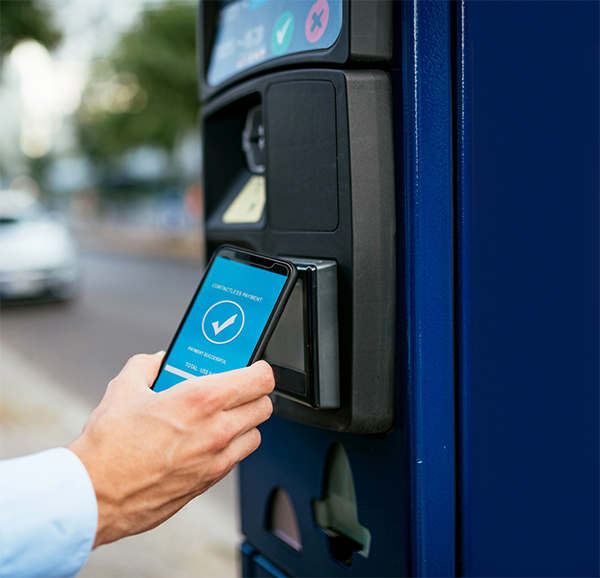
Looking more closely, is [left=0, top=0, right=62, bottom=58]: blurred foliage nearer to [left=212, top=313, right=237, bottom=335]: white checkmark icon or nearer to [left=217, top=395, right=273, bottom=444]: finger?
[left=212, top=313, right=237, bottom=335]: white checkmark icon

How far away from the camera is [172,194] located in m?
16.7

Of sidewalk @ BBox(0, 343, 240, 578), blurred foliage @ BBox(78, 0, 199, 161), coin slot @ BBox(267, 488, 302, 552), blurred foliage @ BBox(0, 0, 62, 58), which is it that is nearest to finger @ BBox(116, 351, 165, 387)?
coin slot @ BBox(267, 488, 302, 552)

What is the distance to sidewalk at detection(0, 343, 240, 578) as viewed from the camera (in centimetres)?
245

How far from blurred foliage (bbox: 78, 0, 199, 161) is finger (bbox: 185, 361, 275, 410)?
434 inches

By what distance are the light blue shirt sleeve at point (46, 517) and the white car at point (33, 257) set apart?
7.00 metres

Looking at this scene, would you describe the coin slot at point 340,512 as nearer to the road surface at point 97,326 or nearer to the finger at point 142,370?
the finger at point 142,370

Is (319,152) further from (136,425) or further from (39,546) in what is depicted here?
(39,546)

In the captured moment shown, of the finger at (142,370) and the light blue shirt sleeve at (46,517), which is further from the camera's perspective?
the finger at (142,370)

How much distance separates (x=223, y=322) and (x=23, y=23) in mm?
3098

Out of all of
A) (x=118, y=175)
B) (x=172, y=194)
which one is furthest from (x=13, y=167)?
Answer: (x=172, y=194)

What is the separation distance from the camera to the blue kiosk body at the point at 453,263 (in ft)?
3.15

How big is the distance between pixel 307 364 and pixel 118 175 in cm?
2692

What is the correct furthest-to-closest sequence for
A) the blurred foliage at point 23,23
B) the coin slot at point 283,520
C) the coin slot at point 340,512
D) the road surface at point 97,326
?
1. the road surface at point 97,326
2. the blurred foliage at point 23,23
3. the coin slot at point 283,520
4. the coin slot at point 340,512

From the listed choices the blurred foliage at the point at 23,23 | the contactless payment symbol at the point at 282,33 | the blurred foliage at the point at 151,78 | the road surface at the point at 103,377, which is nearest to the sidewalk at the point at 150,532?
the road surface at the point at 103,377
